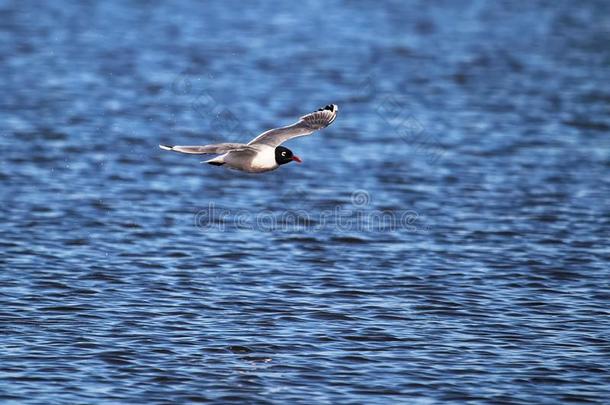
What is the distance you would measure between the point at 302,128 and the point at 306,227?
6556mm

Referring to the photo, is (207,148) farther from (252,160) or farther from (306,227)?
(306,227)

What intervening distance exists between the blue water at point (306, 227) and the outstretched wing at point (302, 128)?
8.18ft

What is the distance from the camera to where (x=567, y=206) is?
23.2 metres

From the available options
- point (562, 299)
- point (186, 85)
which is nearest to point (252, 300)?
point (562, 299)

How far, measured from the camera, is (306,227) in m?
21.4

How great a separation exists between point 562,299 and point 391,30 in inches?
1234

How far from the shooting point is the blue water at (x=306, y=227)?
14.3 m

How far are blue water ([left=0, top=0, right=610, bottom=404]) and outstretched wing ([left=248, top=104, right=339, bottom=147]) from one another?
8.18ft

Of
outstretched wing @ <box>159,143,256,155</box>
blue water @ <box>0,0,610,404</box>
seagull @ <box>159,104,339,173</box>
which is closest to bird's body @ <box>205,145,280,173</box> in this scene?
seagull @ <box>159,104,339,173</box>

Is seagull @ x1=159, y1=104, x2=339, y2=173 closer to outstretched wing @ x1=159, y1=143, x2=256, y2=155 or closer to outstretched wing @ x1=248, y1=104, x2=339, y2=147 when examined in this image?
outstretched wing @ x1=248, y1=104, x2=339, y2=147

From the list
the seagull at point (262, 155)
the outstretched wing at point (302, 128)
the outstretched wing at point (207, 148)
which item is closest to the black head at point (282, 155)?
the seagull at point (262, 155)

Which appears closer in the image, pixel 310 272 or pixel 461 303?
pixel 461 303

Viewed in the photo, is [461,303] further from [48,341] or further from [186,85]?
[186,85]

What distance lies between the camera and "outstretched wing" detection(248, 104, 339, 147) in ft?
48.8
